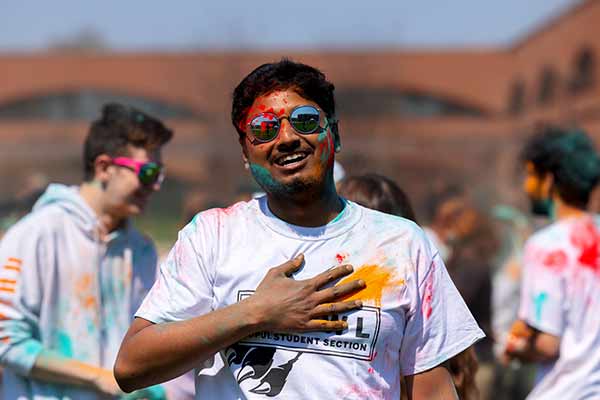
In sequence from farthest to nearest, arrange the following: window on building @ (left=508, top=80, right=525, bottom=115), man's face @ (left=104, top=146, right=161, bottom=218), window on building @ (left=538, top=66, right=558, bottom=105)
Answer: window on building @ (left=508, top=80, right=525, bottom=115), window on building @ (left=538, top=66, right=558, bottom=105), man's face @ (left=104, top=146, right=161, bottom=218)

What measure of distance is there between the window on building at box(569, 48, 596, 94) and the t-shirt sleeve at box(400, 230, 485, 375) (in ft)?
119

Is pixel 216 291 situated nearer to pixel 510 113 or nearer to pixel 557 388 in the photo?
pixel 557 388

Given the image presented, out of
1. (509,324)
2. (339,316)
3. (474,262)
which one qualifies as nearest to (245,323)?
(339,316)

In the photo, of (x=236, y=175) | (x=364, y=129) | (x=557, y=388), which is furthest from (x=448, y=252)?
(x=364, y=129)

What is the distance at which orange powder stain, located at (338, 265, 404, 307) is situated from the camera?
2484 millimetres

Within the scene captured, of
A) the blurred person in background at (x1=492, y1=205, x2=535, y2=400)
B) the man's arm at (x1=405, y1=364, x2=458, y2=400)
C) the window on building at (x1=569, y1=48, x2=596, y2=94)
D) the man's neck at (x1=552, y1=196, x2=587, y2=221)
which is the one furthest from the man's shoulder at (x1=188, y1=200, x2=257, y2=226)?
the window on building at (x1=569, y1=48, x2=596, y2=94)

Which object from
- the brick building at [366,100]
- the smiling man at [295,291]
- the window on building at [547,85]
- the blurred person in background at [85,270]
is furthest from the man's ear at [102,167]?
the window on building at [547,85]

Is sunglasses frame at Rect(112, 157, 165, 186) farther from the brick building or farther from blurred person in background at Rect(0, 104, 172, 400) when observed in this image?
the brick building

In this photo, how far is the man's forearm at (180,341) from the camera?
→ 2402mm

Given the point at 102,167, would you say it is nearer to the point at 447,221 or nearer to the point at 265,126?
the point at 265,126

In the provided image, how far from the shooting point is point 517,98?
161 feet

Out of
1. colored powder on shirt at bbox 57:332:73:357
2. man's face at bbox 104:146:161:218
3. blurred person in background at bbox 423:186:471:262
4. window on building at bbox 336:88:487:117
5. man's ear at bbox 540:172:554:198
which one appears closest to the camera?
colored powder on shirt at bbox 57:332:73:357

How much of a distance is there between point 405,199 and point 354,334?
1211 mm

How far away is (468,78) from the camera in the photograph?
49062 mm
